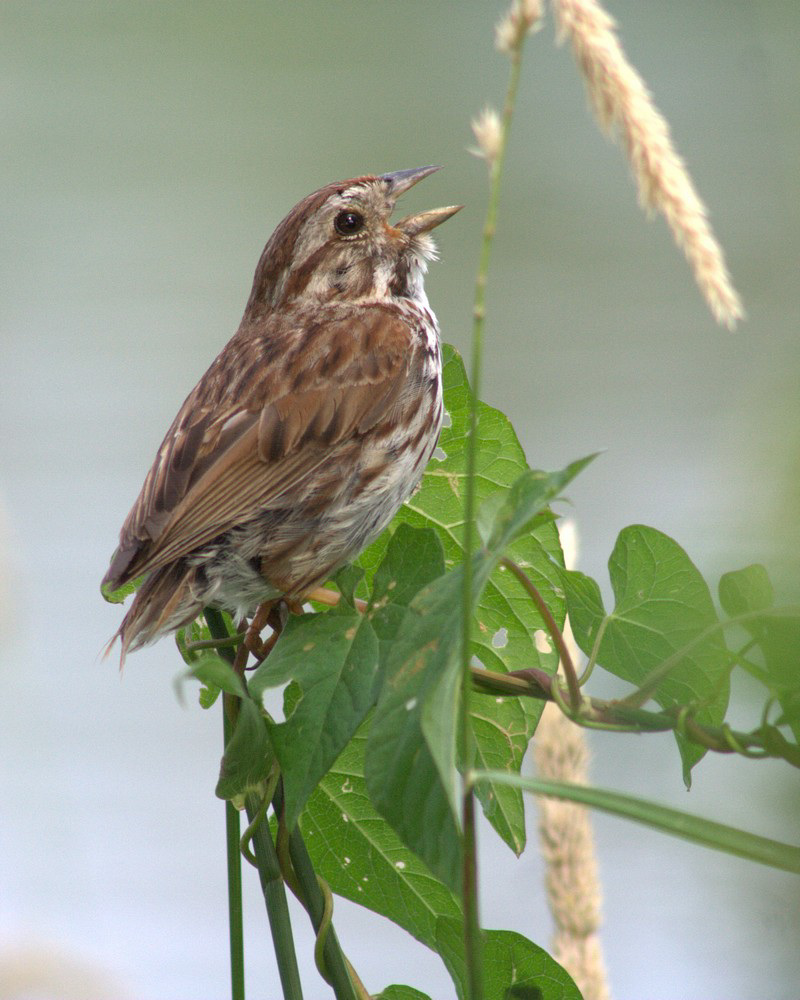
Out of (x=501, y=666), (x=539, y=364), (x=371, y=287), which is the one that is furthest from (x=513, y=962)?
(x=539, y=364)

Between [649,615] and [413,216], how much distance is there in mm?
1267

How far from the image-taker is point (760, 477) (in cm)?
60

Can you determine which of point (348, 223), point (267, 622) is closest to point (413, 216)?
point (348, 223)

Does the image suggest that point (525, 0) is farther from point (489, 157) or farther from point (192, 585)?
point (192, 585)

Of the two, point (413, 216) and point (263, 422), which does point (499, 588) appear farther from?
point (413, 216)

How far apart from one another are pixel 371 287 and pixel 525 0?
1.56m

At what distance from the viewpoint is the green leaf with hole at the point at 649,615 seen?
1.17 meters

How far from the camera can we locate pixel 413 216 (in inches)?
88.4

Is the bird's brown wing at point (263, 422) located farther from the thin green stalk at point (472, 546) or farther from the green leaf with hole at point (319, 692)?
the thin green stalk at point (472, 546)

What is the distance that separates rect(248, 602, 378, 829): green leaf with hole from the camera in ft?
3.30

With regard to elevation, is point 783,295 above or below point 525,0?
Answer: above

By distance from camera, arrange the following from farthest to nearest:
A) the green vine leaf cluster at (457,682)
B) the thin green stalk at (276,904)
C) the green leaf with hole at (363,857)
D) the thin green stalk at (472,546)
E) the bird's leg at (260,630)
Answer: the bird's leg at (260,630), the green leaf with hole at (363,857), the thin green stalk at (276,904), the green vine leaf cluster at (457,682), the thin green stalk at (472,546)

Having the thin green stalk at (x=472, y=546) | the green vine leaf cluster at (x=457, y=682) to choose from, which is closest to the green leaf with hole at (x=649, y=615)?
the green vine leaf cluster at (x=457, y=682)

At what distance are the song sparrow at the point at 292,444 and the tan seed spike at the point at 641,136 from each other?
855 millimetres
